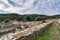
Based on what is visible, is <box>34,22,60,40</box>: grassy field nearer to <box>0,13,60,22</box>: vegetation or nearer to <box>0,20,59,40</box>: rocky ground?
<box>0,20,59,40</box>: rocky ground

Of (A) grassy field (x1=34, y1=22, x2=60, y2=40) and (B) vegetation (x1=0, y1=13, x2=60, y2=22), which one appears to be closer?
(A) grassy field (x1=34, y1=22, x2=60, y2=40)

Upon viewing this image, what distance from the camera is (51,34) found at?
20.7 feet

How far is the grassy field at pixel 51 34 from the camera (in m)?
5.91

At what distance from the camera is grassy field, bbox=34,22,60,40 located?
5.91 metres

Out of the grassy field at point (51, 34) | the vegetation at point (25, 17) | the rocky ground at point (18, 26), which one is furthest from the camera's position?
the vegetation at point (25, 17)

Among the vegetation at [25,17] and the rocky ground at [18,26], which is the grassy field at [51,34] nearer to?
the rocky ground at [18,26]

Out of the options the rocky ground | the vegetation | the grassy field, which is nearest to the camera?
the grassy field

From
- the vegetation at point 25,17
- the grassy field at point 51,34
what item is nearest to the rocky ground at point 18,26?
the vegetation at point 25,17

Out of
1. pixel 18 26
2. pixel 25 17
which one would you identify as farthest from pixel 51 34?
pixel 25 17

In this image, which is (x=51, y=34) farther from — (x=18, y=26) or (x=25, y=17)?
(x=25, y=17)

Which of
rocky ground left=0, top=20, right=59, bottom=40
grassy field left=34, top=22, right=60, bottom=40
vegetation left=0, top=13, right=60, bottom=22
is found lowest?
grassy field left=34, top=22, right=60, bottom=40

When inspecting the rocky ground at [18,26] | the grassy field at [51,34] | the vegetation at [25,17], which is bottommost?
the grassy field at [51,34]

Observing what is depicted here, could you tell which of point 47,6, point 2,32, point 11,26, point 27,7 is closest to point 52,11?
point 47,6

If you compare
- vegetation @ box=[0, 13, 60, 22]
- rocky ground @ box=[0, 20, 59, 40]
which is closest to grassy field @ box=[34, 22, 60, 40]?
rocky ground @ box=[0, 20, 59, 40]
